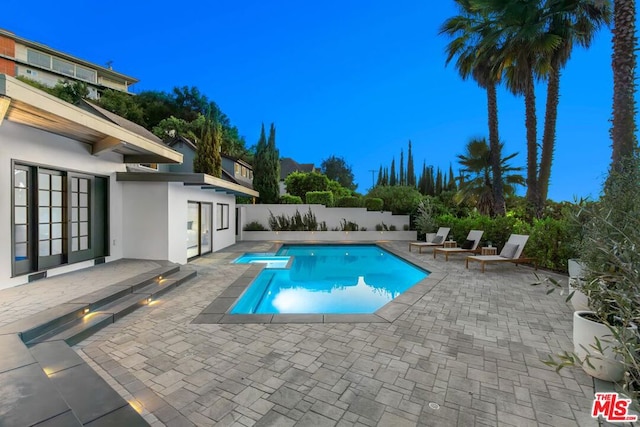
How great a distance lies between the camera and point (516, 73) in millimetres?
10578

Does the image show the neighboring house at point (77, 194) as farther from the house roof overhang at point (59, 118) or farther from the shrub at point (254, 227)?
the shrub at point (254, 227)

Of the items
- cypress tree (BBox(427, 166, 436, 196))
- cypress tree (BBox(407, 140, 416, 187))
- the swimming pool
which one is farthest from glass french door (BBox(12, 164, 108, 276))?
cypress tree (BBox(407, 140, 416, 187))

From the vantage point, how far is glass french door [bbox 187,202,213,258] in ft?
32.5

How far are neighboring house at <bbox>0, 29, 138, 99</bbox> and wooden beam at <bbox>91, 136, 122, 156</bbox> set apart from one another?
134ft

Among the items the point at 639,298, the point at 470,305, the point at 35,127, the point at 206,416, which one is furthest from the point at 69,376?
the point at 470,305

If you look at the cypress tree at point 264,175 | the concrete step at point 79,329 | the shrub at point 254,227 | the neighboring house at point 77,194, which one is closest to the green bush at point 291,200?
the cypress tree at point 264,175

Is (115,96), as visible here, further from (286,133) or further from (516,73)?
(286,133)

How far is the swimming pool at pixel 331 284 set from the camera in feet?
20.1

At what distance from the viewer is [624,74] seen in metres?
6.70

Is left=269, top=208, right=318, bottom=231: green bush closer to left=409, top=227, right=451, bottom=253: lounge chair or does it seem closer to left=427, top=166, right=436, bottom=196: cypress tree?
left=409, top=227, right=451, bottom=253: lounge chair

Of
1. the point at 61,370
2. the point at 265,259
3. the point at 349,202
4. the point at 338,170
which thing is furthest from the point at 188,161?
the point at 338,170

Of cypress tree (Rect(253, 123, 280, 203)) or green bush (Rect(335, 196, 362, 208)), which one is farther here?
cypress tree (Rect(253, 123, 280, 203))

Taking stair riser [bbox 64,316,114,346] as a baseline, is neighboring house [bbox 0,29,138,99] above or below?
above

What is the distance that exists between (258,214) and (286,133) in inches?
2669
